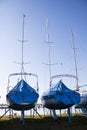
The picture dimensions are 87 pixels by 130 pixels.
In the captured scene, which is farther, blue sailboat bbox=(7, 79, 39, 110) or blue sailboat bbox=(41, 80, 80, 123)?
blue sailboat bbox=(41, 80, 80, 123)

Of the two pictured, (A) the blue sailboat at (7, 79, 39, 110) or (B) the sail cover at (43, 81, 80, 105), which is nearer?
(A) the blue sailboat at (7, 79, 39, 110)

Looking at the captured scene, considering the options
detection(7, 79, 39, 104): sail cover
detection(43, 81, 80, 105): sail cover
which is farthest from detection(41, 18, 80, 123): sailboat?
detection(7, 79, 39, 104): sail cover

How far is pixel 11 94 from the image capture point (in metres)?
27.0

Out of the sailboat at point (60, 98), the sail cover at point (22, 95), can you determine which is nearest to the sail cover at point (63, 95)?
the sailboat at point (60, 98)

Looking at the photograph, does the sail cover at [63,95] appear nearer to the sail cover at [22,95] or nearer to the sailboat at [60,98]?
the sailboat at [60,98]

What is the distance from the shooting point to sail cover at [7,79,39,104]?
26.7 metres

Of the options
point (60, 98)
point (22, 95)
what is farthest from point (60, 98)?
point (22, 95)

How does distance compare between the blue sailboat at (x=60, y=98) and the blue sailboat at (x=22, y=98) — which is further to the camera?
the blue sailboat at (x=60, y=98)

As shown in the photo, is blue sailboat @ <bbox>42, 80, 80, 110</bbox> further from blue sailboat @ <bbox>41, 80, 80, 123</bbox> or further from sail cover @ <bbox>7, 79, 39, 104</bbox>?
sail cover @ <bbox>7, 79, 39, 104</bbox>

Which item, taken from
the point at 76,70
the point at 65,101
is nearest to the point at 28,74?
the point at 65,101

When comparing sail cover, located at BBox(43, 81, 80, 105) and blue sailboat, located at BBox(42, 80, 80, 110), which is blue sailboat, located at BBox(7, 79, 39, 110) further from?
sail cover, located at BBox(43, 81, 80, 105)

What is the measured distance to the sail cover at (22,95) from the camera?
26.7 m

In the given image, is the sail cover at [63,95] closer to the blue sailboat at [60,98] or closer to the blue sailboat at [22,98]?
the blue sailboat at [60,98]

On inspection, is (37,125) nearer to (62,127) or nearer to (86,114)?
(62,127)
